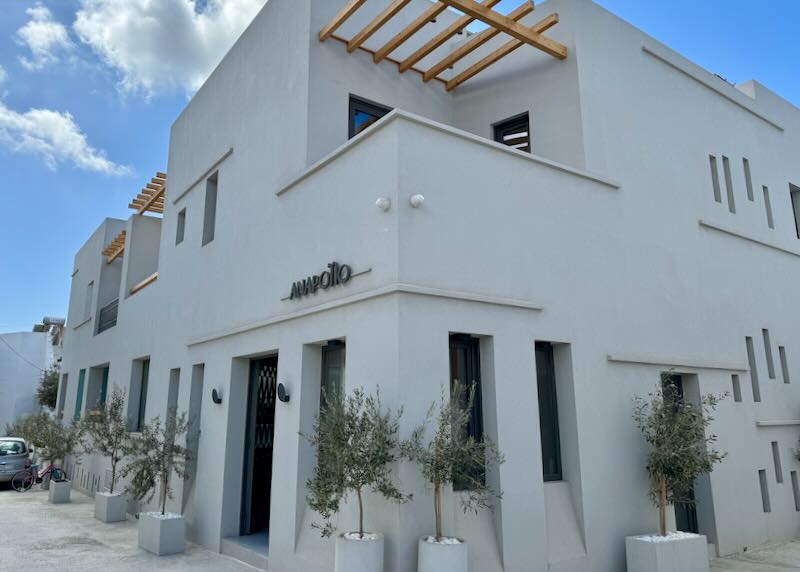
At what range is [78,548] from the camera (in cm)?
802

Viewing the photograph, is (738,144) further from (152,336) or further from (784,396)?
(152,336)

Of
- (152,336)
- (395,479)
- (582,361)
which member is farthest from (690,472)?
(152,336)

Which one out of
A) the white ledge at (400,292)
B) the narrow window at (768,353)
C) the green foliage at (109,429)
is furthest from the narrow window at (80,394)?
the narrow window at (768,353)

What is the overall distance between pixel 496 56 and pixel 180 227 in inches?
294

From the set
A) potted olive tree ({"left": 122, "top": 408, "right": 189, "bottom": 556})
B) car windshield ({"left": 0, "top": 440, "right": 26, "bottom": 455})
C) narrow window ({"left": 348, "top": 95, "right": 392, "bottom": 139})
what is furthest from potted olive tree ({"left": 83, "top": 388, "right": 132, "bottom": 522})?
narrow window ({"left": 348, "top": 95, "right": 392, "bottom": 139})

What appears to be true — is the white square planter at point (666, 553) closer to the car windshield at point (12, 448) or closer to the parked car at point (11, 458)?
the parked car at point (11, 458)

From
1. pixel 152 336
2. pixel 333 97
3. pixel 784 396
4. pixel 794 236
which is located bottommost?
pixel 784 396

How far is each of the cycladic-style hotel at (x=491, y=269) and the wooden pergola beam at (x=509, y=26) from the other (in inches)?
2.1

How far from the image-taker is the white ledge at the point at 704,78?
9156 mm

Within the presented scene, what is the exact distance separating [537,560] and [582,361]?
2.28 m

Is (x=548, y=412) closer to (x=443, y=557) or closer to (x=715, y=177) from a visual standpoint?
(x=443, y=557)

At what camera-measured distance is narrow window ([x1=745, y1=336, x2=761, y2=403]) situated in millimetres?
8805

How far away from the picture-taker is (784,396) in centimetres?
926

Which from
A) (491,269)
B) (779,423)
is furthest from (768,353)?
(491,269)
